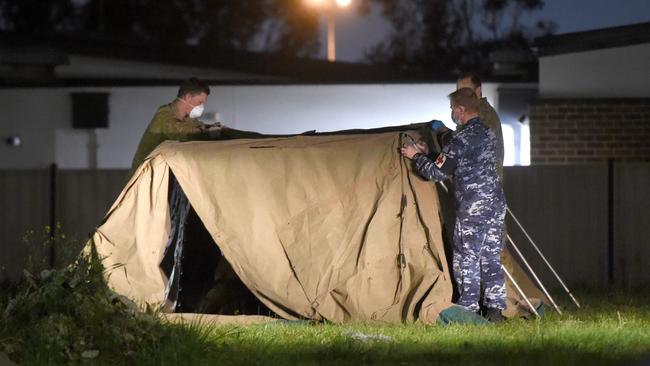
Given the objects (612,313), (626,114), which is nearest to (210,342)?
(612,313)

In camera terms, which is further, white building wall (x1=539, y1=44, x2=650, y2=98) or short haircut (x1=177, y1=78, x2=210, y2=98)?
white building wall (x1=539, y1=44, x2=650, y2=98)

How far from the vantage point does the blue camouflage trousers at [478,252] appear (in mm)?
10773

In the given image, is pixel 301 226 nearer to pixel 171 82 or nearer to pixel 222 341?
pixel 222 341

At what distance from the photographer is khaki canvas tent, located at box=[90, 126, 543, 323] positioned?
10.8m

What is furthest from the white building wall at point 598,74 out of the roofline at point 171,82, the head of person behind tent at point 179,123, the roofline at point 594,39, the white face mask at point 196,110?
the head of person behind tent at point 179,123

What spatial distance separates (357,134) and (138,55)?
42.3ft

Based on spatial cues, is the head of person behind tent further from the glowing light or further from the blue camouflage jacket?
the glowing light

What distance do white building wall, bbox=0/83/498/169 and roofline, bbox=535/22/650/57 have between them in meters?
2.08

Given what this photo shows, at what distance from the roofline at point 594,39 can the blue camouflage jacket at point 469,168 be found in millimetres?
7586

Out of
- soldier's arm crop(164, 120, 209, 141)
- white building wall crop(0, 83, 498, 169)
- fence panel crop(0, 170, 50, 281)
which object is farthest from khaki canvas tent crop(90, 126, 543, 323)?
white building wall crop(0, 83, 498, 169)

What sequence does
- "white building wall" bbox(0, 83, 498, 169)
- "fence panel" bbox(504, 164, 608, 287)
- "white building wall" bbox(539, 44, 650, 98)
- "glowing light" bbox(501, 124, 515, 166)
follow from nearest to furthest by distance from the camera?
"fence panel" bbox(504, 164, 608, 287) → "white building wall" bbox(539, 44, 650, 98) → "glowing light" bbox(501, 124, 515, 166) → "white building wall" bbox(0, 83, 498, 169)

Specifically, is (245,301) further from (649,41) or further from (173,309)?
(649,41)

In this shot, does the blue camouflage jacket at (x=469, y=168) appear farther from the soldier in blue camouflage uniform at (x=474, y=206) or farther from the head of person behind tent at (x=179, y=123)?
the head of person behind tent at (x=179, y=123)

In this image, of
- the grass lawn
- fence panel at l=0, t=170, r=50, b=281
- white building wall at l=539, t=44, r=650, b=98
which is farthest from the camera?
white building wall at l=539, t=44, r=650, b=98
